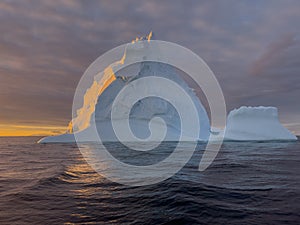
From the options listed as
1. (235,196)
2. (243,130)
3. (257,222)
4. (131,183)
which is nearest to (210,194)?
(235,196)

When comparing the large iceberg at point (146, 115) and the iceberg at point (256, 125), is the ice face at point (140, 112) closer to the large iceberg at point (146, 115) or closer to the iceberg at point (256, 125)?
the large iceberg at point (146, 115)

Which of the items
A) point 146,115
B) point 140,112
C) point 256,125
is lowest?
point 256,125

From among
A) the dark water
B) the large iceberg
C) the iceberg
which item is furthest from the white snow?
the dark water

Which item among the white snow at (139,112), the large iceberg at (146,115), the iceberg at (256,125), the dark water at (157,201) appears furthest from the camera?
the iceberg at (256,125)

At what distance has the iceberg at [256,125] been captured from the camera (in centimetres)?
4222

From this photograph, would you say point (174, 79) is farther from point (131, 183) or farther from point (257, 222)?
point (257, 222)

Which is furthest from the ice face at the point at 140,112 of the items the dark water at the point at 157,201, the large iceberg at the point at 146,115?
the dark water at the point at 157,201

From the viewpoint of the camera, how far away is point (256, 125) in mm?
43156

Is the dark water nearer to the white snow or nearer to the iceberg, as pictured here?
the white snow

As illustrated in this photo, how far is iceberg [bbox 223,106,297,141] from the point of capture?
139 feet

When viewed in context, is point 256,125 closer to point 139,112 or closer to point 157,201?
point 139,112

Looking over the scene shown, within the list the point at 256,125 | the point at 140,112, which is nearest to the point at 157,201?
the point at 140,112

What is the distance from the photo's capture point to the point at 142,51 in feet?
138

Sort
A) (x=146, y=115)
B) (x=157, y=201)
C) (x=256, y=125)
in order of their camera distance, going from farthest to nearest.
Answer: (x=256, y=125) → (x=146, y=115) → (x=157, y=201)
